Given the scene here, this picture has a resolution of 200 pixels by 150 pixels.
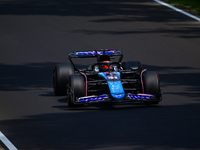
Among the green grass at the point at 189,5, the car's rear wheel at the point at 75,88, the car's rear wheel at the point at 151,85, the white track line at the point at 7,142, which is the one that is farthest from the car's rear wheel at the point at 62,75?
the green grass at the point at 189,5

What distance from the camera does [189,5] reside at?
98.3 feet

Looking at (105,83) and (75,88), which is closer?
(75,88)

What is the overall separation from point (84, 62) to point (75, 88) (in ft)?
22.5

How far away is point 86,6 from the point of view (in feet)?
100

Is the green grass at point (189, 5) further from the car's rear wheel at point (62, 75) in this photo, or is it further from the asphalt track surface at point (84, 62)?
the car's rear wheel at point (62, 75)

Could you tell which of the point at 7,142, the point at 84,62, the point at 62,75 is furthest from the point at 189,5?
the point at 7,142

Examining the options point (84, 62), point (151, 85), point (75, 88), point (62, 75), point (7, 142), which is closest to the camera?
point (7, 142)

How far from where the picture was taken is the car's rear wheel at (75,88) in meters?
13.6

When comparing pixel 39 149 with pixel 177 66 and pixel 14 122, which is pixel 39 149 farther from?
pixel 177 66

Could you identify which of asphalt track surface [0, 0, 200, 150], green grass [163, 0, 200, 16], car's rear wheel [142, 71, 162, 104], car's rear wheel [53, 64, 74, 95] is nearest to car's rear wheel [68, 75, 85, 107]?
asphalt track surface [0, 0, 200, 150]

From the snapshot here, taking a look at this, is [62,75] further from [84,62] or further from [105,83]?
[84,62]

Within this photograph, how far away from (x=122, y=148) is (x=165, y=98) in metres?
4.49

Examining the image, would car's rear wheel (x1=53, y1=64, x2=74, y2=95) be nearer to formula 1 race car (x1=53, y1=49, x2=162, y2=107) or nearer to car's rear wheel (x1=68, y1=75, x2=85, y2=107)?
formula 1 race car (x1=53, y1=49, x2=162, y2=107)

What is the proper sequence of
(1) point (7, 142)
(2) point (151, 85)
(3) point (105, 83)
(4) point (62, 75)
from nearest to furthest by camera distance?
(1) point (7, 142)
(2) point (151, 85)
(3) point (105, 83)
(4) point (62, 75)
